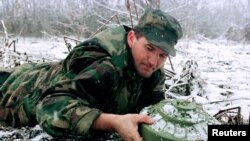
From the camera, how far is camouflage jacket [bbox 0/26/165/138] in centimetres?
199

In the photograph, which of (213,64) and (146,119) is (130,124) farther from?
(213,64)

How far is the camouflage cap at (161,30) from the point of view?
86.5 inches

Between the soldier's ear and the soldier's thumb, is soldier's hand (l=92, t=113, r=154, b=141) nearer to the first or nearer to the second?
the soldier's thumb

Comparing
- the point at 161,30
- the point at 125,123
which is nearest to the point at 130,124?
the point at 125,123

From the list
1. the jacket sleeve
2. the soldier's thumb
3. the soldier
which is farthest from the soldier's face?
the soldier's thumb

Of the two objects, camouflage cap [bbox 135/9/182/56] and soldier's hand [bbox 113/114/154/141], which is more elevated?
camouflage cap [bbox 135/9/182/56]

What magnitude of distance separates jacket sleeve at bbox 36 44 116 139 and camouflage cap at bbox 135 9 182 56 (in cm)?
31

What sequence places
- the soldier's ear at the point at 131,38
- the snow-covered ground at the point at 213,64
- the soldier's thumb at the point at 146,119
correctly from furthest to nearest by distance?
the snow-covered ground at the point at 213,64, the soldier's ear at the point at 131,38, the soldier's thumb at the point at 146,119

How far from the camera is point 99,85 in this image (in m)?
2.15

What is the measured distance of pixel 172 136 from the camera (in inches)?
67.4

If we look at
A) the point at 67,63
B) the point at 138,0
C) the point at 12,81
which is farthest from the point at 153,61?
the point at 138,0

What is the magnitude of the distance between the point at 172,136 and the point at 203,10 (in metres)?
8.77

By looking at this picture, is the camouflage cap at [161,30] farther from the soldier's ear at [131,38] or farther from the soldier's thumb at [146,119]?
the soldier's thumb at [146,119]

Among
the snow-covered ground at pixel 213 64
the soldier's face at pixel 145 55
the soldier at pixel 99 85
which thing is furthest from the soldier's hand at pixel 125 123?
the snow-covered ground at pixel 213 64
